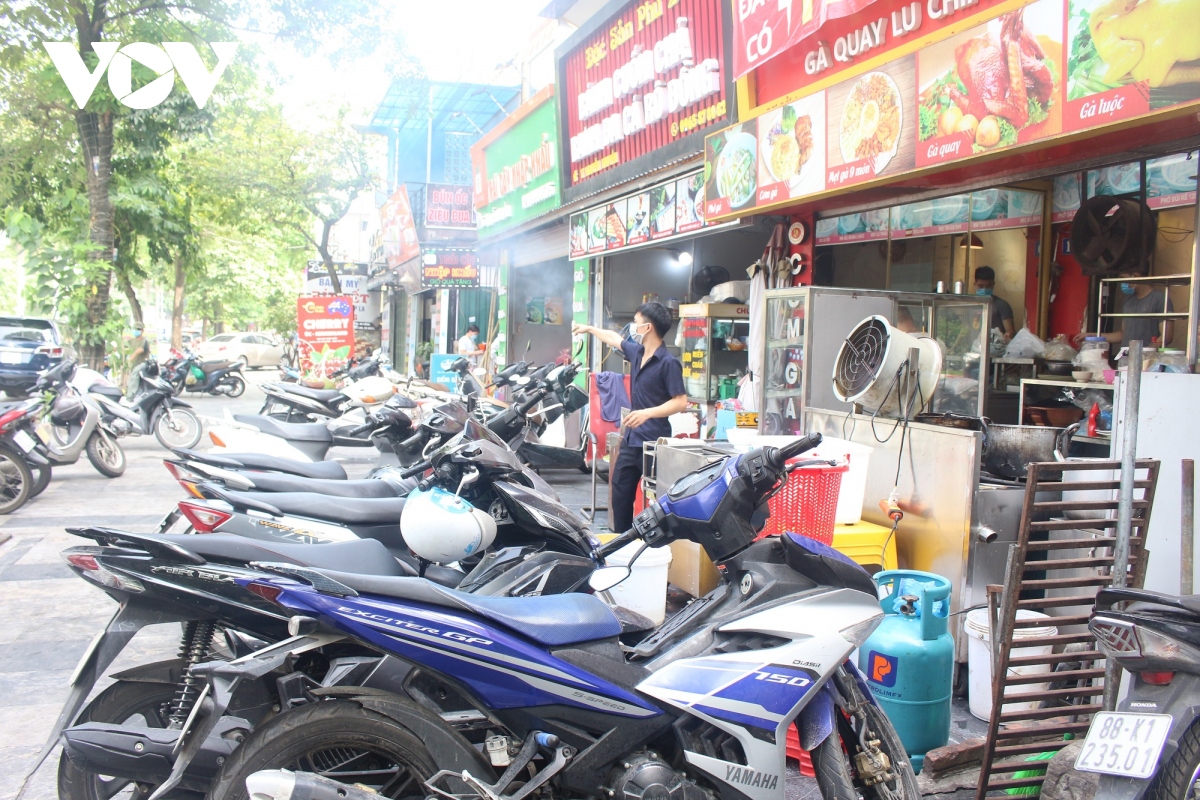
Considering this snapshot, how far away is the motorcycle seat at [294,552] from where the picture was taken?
2420 mm

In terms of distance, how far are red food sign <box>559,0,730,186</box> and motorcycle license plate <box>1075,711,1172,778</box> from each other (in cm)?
704

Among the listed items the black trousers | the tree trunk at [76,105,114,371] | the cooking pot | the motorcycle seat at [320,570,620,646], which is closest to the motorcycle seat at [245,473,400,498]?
the black trousers

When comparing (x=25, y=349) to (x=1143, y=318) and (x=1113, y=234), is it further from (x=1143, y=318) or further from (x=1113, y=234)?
(x=1143, y=318)

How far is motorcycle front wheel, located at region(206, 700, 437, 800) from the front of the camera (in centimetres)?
210

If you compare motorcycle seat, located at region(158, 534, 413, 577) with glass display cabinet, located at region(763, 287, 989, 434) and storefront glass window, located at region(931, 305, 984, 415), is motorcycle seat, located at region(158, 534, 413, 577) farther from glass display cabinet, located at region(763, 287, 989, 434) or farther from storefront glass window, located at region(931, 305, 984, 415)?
storefront glass window, located at region(931, 305, 984, 415)

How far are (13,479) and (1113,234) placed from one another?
9.62 metres

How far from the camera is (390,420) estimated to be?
18.3ft

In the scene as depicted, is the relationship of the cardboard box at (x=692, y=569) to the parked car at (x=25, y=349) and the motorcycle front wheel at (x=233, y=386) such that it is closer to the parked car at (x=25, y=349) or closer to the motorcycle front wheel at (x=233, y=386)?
the parked car at (x=25, y=349)

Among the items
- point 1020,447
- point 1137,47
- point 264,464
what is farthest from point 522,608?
point 1137,47

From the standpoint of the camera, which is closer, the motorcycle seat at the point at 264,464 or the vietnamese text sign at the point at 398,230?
the motorcycle seat at the point at 264,464

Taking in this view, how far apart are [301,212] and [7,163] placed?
45.8 feet

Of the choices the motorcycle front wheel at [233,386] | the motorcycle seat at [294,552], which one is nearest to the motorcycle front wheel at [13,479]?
the motorcycle seat at [294,552]

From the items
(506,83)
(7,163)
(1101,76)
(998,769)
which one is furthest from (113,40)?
(998,769)

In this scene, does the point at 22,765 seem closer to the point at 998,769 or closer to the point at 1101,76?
the point at 998,769
